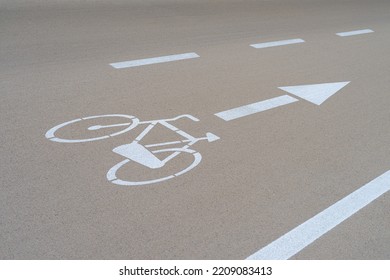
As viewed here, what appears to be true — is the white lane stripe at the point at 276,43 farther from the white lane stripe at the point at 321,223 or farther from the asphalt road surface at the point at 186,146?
the white lane stripe at the point at 321,223

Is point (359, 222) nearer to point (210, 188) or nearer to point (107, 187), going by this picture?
point (210, 188)

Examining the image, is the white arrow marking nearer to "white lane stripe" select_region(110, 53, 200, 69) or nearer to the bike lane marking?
the bike lane marking

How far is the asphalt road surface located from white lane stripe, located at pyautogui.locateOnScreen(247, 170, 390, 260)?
15 mm

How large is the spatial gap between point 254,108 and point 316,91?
4.76 feet

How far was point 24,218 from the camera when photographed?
396 cm

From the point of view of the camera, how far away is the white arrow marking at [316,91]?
7.24m

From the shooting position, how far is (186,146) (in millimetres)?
5383

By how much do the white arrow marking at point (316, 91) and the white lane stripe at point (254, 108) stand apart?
0.28m

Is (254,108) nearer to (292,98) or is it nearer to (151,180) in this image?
(292,98)

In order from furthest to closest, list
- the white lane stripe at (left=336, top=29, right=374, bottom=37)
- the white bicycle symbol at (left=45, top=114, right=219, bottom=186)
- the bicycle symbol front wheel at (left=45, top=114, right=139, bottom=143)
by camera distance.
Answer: the white lane stripe at (left=336, top=29, right=374, bottom=37)
the bicycle symbol front wheel at (left=45, top=114, right=139, bottom=143)
the white bicycle symbol at (left=45, top=114, right=219, bottom=186)

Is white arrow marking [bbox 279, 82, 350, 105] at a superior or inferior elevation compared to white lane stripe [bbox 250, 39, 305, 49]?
inferior

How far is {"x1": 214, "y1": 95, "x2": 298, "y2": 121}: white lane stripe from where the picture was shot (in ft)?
20.8

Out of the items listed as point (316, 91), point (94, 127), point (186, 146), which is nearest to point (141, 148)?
point (186, 146)

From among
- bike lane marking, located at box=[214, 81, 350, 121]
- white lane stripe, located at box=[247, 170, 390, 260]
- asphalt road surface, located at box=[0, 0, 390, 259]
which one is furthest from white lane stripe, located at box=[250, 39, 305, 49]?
white lane stripe, located at box=[247, 170, 390, 260]
